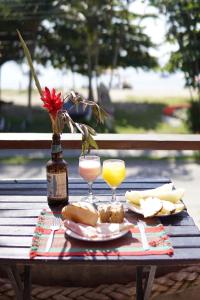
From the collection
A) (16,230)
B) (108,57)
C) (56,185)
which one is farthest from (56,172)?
(108,57)

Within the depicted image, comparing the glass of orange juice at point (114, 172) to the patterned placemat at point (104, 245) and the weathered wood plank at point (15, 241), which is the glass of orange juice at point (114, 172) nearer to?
the patterned placemat at point (104, 245)

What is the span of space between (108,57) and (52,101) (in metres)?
14.9

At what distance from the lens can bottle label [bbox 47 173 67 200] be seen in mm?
1765

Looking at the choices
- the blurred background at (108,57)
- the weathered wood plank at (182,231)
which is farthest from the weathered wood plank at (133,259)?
the blurred background at (108,57)

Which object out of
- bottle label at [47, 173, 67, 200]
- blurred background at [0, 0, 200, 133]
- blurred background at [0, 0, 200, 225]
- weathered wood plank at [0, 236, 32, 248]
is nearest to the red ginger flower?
bottle label at [47, 173, 67, 200]

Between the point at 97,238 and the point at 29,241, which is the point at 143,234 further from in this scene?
the point at 29,241

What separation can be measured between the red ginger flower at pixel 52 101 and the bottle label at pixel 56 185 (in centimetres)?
26

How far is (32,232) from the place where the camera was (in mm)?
1626

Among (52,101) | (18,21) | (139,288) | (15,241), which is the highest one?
(18,21)

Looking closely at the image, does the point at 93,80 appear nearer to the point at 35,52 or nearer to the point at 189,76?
the point at 35,52

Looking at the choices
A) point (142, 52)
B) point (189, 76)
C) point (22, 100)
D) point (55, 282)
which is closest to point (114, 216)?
point (55, 282)

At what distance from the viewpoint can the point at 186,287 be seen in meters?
2.36

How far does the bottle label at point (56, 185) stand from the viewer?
1765mm

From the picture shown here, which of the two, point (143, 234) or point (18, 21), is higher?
point (18, 21)
